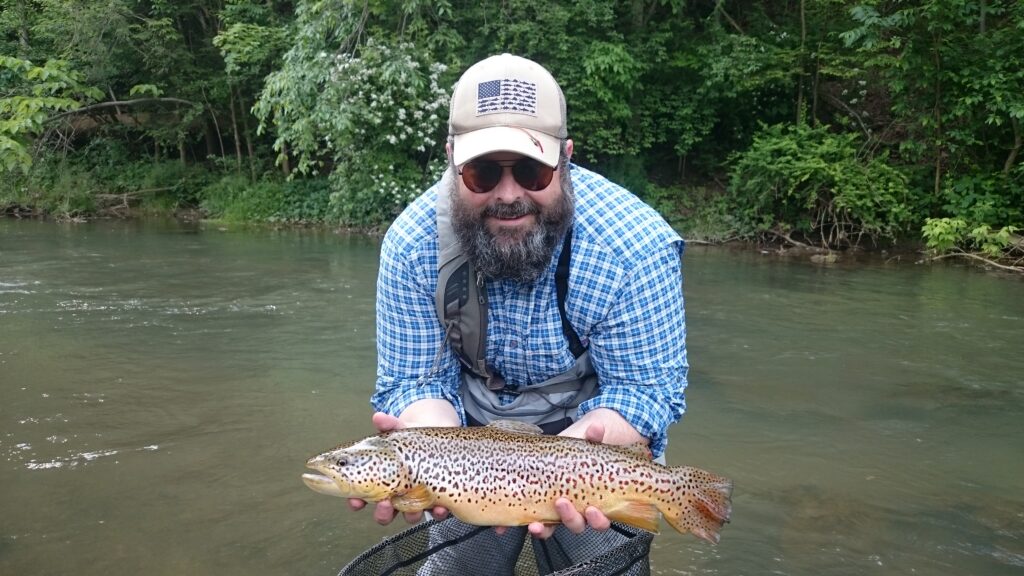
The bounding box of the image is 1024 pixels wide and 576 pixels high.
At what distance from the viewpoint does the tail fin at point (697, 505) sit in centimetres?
274

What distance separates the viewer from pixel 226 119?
2764 cm

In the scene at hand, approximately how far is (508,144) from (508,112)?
0.55 ft

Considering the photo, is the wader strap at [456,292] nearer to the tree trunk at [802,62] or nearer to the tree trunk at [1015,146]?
the tree trunk at [1015,146]

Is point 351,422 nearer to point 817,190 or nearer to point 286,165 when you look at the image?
point 817,190

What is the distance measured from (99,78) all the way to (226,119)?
421cm

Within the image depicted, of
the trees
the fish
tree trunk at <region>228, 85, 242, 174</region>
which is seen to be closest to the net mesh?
the fish

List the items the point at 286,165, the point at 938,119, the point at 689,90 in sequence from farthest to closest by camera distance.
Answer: the point at 286,165, the point at 689,90, the point at 938,119

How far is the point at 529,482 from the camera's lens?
107 inches

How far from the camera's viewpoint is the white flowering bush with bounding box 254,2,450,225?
17391mm

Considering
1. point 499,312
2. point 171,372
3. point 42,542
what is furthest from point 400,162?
point 499,312

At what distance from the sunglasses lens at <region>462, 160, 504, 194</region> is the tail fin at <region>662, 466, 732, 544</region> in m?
1.17

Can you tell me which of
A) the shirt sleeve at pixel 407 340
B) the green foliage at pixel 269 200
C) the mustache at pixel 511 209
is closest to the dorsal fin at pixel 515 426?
the shirt sleeve at pixel 407 340

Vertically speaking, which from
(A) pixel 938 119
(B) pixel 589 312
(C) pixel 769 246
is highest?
(A) pixel 938 119

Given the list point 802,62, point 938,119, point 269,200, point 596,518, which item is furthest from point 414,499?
point 269,200
